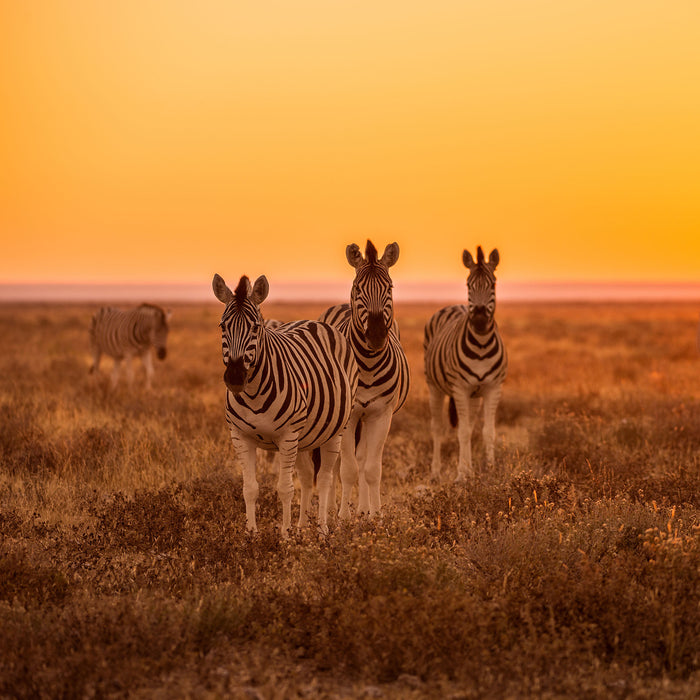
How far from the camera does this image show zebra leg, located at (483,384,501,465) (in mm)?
8898

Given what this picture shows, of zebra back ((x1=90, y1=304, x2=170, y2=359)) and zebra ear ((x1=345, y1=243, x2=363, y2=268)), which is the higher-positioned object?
zebra ear ((x1=345, y1=243, x2=363, y2=268))

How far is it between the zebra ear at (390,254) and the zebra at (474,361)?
2131 mm

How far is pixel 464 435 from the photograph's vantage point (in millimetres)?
8961

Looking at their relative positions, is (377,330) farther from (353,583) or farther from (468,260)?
(468,260)

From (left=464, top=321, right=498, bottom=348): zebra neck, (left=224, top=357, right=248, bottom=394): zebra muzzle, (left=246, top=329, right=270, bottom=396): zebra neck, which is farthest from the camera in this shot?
(left=464, top=321, right=498, bottom=348): zebra neck

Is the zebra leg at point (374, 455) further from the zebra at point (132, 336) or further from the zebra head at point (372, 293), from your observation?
the zebra at point (132, 336)

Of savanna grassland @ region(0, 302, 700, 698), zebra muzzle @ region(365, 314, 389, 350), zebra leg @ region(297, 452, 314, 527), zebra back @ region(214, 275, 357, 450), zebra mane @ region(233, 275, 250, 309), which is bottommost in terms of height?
savanna grassland @ region(0, 302, 700, 698)

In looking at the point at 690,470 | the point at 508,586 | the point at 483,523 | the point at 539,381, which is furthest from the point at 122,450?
the point at 539,381

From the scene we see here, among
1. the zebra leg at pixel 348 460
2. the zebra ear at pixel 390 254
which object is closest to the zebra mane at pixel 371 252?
the zebra ear at pixel 390 254

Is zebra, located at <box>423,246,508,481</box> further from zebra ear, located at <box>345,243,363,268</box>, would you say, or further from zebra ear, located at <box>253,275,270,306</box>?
zebra ear, located at <box>253,275,270,306</box>

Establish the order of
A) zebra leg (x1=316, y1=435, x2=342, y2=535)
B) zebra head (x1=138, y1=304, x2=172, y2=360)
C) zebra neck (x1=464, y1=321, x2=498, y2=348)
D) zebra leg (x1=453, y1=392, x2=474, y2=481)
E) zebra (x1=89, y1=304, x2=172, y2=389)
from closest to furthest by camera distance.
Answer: zebra leg (x1=316, y1=435, x2=342, y2=535) → zebra leg (x1=453, y1=392, x2=474, y2=481) → zebra neck (x1=464, y1=321, x2=498, y2=348) → zebra (x1=89, y1=304, x2=172, y2=389) → zebra head (x1=138, y1=304, x2=172, y2=360)

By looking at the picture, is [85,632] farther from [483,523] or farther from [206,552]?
[483,523]

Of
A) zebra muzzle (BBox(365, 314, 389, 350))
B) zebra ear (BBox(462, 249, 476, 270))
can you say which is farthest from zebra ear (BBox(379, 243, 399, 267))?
zebra ear (BBox(462, 249, 476, 270))

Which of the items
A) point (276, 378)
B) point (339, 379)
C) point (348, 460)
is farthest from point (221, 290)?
point (348, 460)
